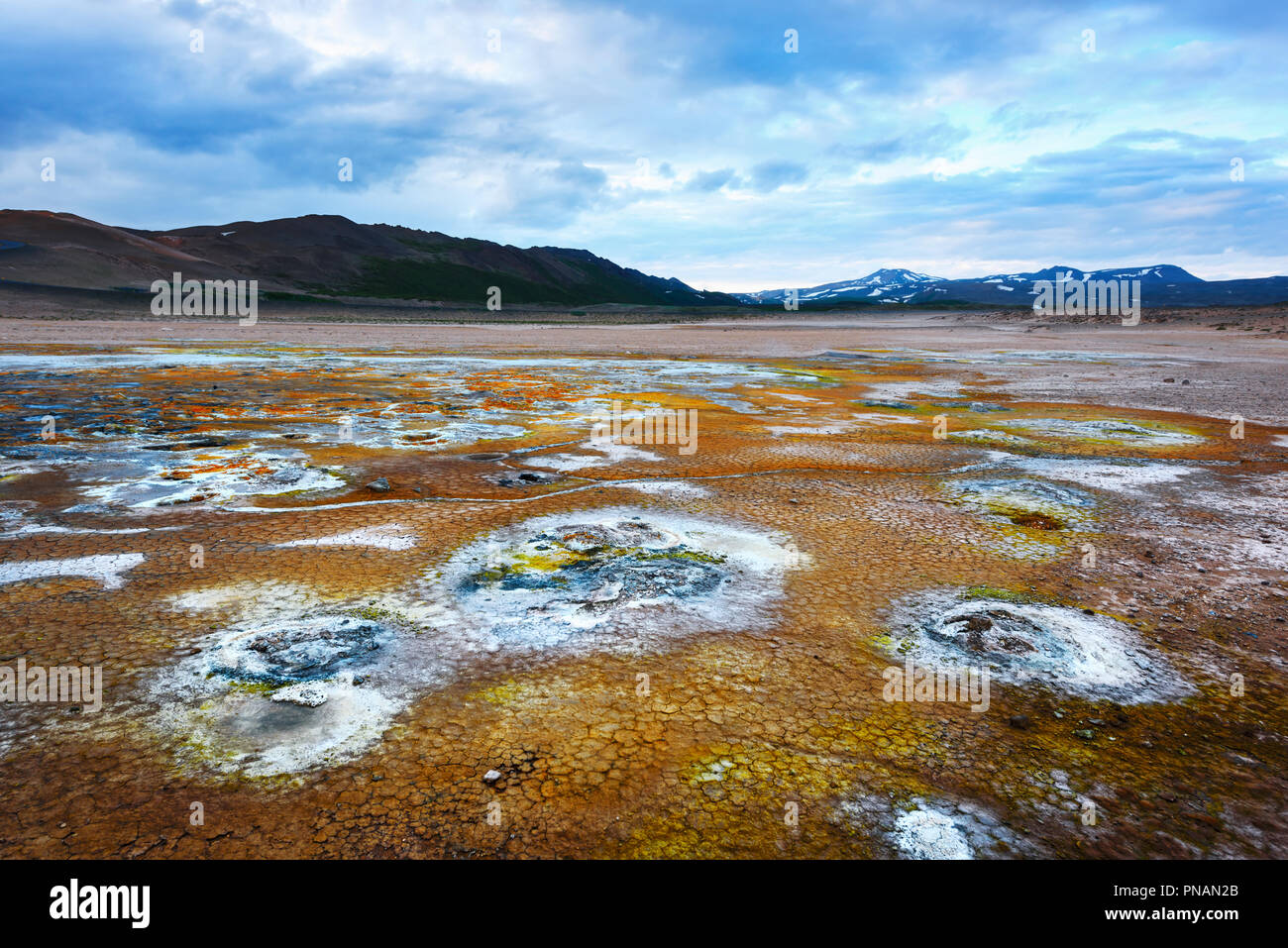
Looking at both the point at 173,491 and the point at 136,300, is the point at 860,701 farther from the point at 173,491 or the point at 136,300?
the point at 136,300

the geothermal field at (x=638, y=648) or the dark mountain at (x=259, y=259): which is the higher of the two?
the dark mountain at (x=259, y=259)

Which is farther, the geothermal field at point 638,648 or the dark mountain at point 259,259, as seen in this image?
the dark mountain at point 259,259

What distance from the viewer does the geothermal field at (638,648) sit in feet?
9.29

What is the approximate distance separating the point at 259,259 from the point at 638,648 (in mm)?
168033

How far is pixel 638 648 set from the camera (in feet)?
14.0

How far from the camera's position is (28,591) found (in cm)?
481

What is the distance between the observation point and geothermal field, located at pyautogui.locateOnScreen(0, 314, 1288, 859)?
2.83m

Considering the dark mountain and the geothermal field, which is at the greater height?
the dark mountain

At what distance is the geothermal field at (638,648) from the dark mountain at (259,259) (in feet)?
338

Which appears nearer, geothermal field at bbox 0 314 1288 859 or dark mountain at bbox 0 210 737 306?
geothermal field at bbox 0 314 1288 859

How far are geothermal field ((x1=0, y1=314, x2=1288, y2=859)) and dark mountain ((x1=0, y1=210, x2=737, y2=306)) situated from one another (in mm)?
103013

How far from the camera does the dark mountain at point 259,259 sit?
93500 mm

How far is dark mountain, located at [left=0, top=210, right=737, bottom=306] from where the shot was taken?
93.5 meters
